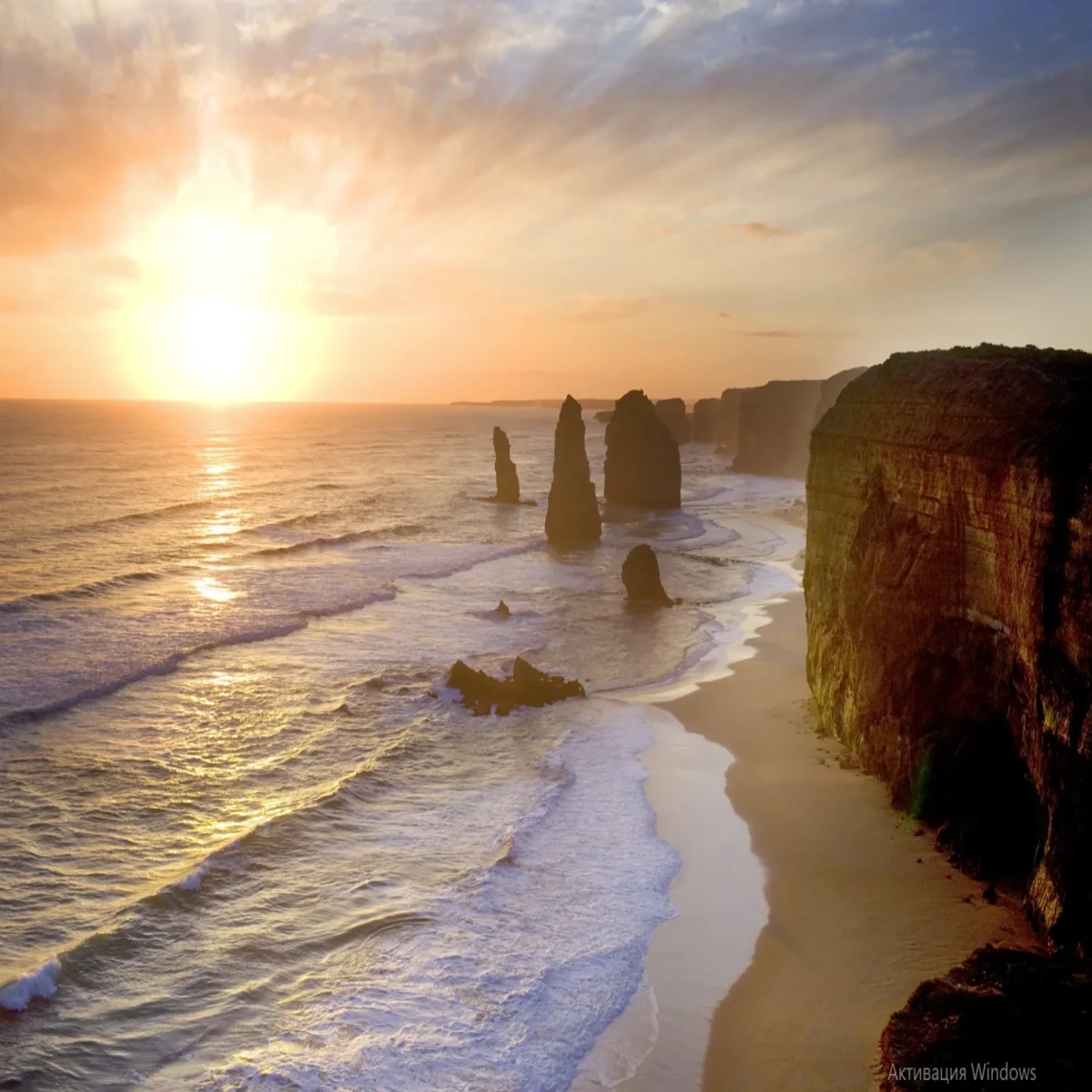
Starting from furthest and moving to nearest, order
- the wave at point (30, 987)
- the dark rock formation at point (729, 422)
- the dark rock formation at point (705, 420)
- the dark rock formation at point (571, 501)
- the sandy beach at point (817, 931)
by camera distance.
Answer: the dark rock formation at point (705, 420)
the dark rock formation at point (729, 422)
the dark rock formation at point (571, 501)
the wave at point (30, 987)
the sandy beach at point (817, 931)

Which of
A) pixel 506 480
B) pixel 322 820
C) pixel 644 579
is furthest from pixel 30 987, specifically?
pixel 506 480

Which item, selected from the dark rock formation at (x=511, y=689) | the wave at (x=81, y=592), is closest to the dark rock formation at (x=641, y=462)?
the wave at (x=81, y=592)

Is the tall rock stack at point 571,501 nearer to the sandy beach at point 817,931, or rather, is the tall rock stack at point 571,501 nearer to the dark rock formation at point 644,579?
the dark rock formation at point 644,579

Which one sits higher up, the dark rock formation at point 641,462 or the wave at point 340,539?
the dark rock formation at point 641,462

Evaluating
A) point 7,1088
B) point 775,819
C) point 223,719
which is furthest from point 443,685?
point 7,1088

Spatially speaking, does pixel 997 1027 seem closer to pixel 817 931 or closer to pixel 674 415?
pixel 817 931

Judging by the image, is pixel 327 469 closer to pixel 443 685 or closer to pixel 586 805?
pixel 443 685
